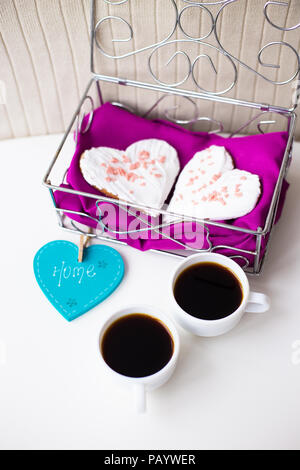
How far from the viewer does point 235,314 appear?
70 centimetres

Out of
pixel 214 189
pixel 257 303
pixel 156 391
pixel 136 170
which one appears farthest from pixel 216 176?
pixel 156 391

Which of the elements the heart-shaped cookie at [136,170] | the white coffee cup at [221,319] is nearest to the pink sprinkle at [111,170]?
the heart-shaped cookie at [136,170]

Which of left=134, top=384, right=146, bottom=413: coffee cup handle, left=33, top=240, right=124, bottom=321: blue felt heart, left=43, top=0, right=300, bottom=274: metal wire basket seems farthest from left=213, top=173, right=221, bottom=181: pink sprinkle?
left=134, top=384, right=146, bottom=413: coffee cup handle

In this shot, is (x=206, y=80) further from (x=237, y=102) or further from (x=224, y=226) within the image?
(x=224, y=226)

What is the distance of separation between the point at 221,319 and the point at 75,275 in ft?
0.82

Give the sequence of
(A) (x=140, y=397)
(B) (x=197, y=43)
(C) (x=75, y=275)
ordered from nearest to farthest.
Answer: (A) (x=140, y=397)
(C) (x=75, y=275)
(B) (x=197, y=43)

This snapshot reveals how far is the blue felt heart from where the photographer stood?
0.79 m

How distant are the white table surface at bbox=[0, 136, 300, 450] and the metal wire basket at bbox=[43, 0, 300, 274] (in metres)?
0.07

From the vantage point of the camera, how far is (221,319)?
27.3 inches

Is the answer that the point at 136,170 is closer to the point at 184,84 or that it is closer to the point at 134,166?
the point at 134,166

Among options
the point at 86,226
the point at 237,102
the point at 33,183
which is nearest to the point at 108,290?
the point at 86,226

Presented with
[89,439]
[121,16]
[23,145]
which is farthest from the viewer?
[23,145]

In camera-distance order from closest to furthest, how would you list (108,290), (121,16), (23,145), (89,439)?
(89,439) < (108,290) < (121,16) < (23,145)

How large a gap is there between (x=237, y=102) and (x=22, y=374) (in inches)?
22.2
